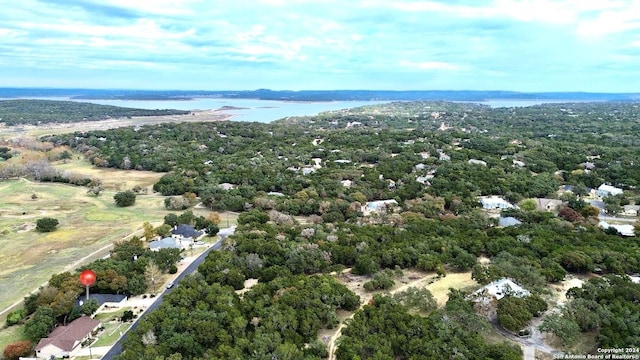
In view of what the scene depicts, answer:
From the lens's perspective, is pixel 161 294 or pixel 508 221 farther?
pixel 508 221

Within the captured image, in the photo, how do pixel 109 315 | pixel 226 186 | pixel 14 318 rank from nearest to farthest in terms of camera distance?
pixel 14 318 < pixel 109 315 < pixel 226 186

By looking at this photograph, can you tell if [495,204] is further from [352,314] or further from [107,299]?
[107,299]

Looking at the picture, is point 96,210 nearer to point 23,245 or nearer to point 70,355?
point 23,245

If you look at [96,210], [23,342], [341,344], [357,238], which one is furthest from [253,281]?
[96,210]

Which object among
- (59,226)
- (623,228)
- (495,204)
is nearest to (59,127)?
(59,226)

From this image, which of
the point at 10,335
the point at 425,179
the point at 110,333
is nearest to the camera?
the point at 110,333

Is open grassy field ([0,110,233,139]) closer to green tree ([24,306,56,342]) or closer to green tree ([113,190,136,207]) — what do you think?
green tree ([113,190,136,207])
